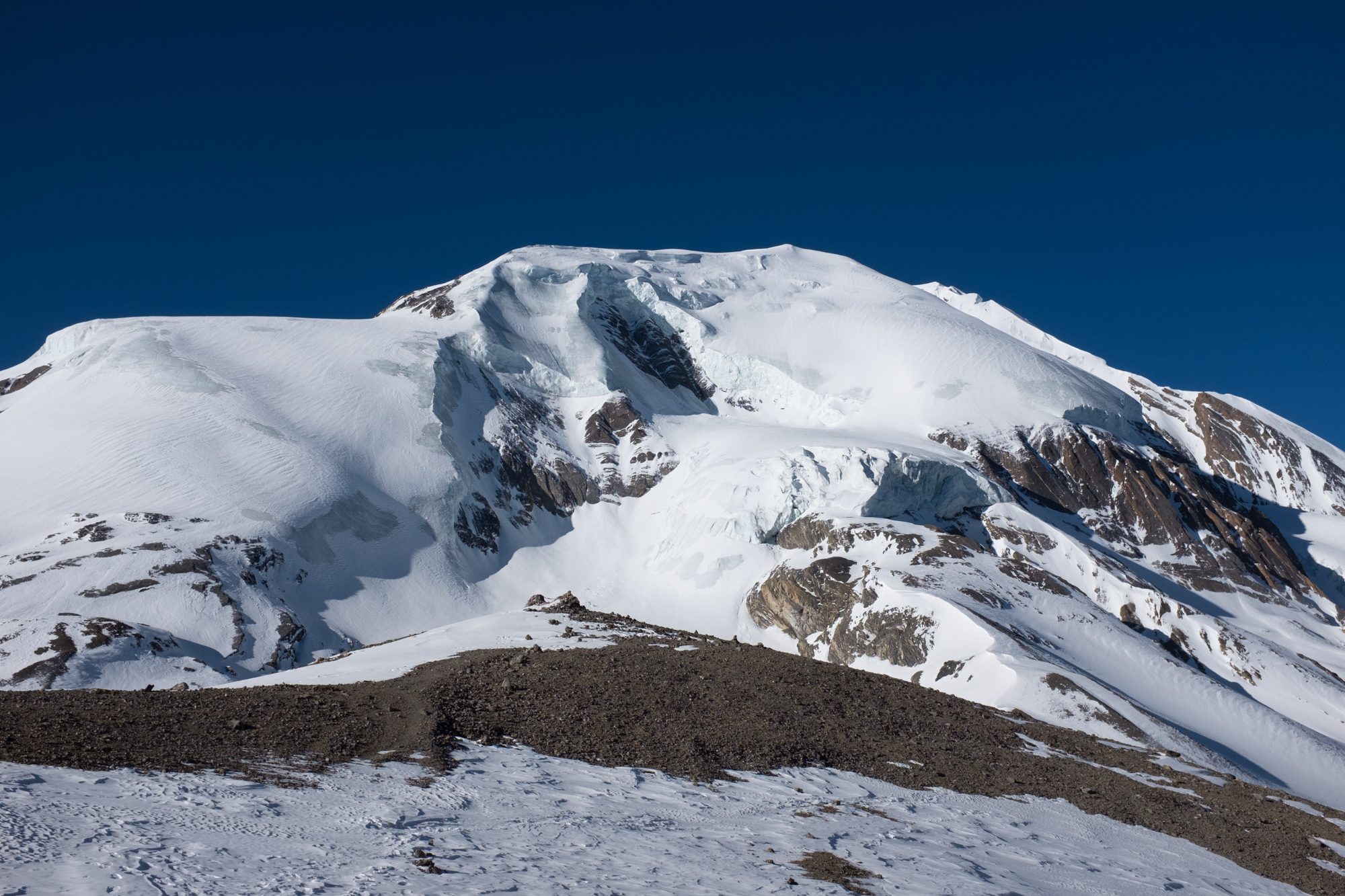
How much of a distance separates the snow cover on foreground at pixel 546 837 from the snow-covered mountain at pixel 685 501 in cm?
3318

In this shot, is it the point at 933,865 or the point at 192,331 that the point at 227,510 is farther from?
the point at 933,865

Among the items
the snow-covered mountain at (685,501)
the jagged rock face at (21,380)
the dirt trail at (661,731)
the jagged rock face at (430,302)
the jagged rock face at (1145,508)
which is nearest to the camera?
the dirt trail at (661,731)

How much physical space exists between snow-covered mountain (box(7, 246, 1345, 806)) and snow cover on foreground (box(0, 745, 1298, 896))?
33.2 metres

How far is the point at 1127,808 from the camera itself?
20.1m

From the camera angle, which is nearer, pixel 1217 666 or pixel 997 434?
pixel 1217 666

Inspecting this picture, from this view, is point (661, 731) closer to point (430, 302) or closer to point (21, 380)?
point (21, 380)

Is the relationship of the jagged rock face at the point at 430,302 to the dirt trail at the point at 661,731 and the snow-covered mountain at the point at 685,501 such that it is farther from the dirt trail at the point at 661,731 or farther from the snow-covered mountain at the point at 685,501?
the dirt trail at the point at 661,731

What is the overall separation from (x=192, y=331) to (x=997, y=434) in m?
95.4

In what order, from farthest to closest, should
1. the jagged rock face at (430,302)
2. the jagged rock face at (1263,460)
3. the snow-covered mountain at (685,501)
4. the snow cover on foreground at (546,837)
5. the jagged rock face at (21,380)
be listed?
the jagged rock face at (1263,460)
the jagged rock face at (430,302)
the jagged rock face at (21,380)
the snow-covered mountain at (685,501)
the snow cover on foreground at (546,837)

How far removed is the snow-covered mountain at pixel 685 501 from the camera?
64.4 meters

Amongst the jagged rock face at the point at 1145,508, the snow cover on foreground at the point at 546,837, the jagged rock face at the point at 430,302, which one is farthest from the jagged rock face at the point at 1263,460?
the snow cover on foreground at the point at 546,837

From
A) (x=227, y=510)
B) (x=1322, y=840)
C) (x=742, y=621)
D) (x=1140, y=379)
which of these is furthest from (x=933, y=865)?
(x=1140, y=379)

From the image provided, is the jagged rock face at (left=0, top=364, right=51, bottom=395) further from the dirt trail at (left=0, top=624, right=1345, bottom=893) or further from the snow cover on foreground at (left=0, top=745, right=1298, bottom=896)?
the snow cover on foreground at (left=0, top=745, right=1298, bottom=896)

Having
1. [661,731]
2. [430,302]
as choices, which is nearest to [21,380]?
[430,302]
